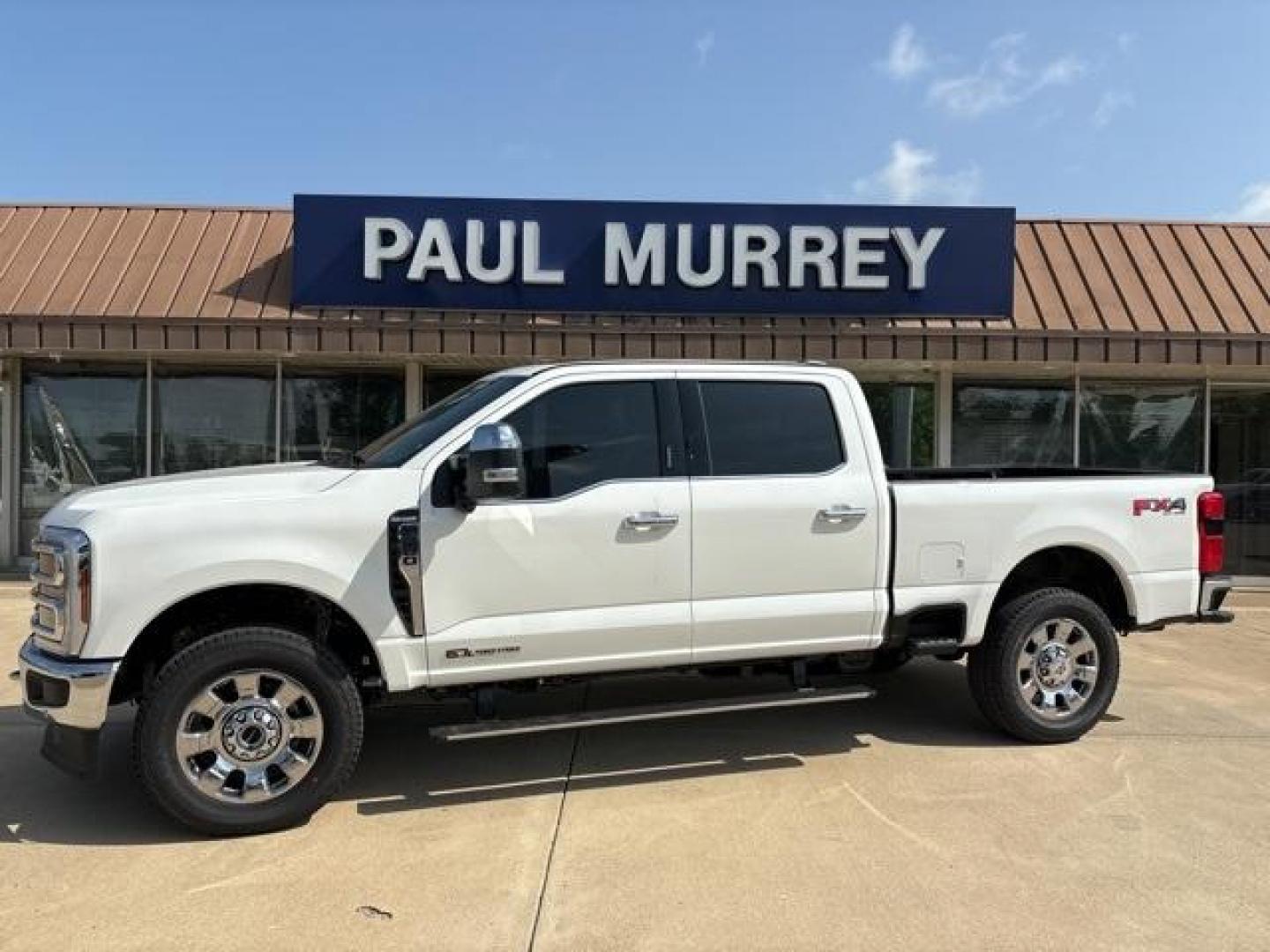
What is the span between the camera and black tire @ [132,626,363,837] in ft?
13.6

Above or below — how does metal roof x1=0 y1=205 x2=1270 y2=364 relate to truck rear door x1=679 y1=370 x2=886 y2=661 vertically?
above

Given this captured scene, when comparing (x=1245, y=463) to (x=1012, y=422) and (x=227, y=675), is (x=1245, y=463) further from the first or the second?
(x=227, y=675)

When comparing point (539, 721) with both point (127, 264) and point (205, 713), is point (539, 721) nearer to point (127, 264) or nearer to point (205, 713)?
point (205, 713)

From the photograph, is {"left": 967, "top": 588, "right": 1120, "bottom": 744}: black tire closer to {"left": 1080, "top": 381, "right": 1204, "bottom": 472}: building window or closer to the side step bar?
the side step bar

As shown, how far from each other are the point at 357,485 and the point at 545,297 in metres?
6.78

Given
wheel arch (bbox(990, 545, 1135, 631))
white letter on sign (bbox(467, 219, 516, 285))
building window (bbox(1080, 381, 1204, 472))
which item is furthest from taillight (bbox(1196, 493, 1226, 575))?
white letter on sign (bbox(467, 219, 516, 285))

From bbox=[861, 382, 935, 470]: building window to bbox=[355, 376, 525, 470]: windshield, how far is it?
26.0 feet

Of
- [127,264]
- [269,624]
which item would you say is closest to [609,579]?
[269,624]

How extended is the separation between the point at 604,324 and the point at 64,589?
23.5 feet

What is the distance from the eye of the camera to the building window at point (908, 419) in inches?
479

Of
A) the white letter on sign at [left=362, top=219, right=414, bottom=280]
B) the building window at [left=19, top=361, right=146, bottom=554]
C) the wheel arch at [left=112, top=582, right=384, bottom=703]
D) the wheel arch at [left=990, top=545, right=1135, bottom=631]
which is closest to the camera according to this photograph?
the wheel arch at [left=112, top=582, right=384, bottom=703]

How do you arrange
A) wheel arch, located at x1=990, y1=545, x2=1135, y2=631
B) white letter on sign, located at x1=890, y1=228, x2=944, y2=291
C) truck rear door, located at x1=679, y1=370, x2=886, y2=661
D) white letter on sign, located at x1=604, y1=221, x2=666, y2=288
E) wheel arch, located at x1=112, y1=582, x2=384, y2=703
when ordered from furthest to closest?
white letter on sign, located at x1=890, y1=228, x2=944, y2=291 → white letter on sign, located at x1=604, y1=221, x2=666, y2=288 → wheel arch, located at x1=990, y1=545, x2=1135, y2=631 → truck rear door, located at x1=679, y1=370, x2=886, y2=661 → wheel arch, located at x1=112, y1=582, x2=384, y2=703

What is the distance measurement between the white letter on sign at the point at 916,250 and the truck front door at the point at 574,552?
6.83m

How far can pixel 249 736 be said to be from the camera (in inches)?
169
